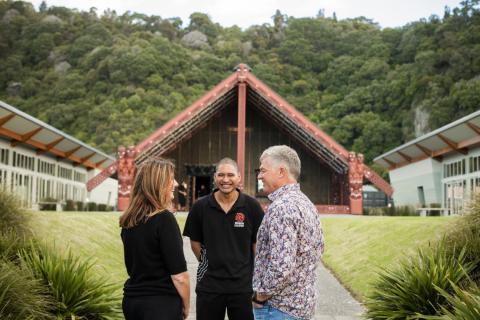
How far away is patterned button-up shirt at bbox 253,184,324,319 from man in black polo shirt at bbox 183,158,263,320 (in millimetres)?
1124

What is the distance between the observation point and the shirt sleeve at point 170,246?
12.8 ft

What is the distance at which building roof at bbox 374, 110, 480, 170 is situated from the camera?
2647 cm

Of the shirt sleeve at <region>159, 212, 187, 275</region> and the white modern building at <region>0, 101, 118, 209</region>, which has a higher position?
the white modern building at <region>0, 101, 118, 209</region>

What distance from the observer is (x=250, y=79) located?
103 feet

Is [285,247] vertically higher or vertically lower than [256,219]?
lower

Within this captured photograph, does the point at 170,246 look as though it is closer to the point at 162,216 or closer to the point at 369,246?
the point at 162,216

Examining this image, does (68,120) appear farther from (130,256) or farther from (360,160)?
(130,256)

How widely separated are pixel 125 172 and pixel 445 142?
1548 cm

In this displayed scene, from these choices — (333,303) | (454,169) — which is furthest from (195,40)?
(333,303)

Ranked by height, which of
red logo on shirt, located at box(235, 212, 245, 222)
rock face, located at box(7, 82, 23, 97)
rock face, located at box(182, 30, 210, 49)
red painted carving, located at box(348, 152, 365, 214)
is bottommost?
red logo on shirt, located at box(235, 212, 245, 222)

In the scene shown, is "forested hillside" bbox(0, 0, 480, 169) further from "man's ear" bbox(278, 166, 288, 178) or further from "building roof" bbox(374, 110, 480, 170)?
"man's ear" bbox(278, 166, 288, 178)

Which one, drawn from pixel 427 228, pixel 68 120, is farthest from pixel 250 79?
pixel 68 120

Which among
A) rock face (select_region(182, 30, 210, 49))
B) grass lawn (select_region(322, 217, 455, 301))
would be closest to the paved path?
grass lawn (select_region(322, 217, 455, 301))

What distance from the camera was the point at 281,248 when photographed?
375 cm
